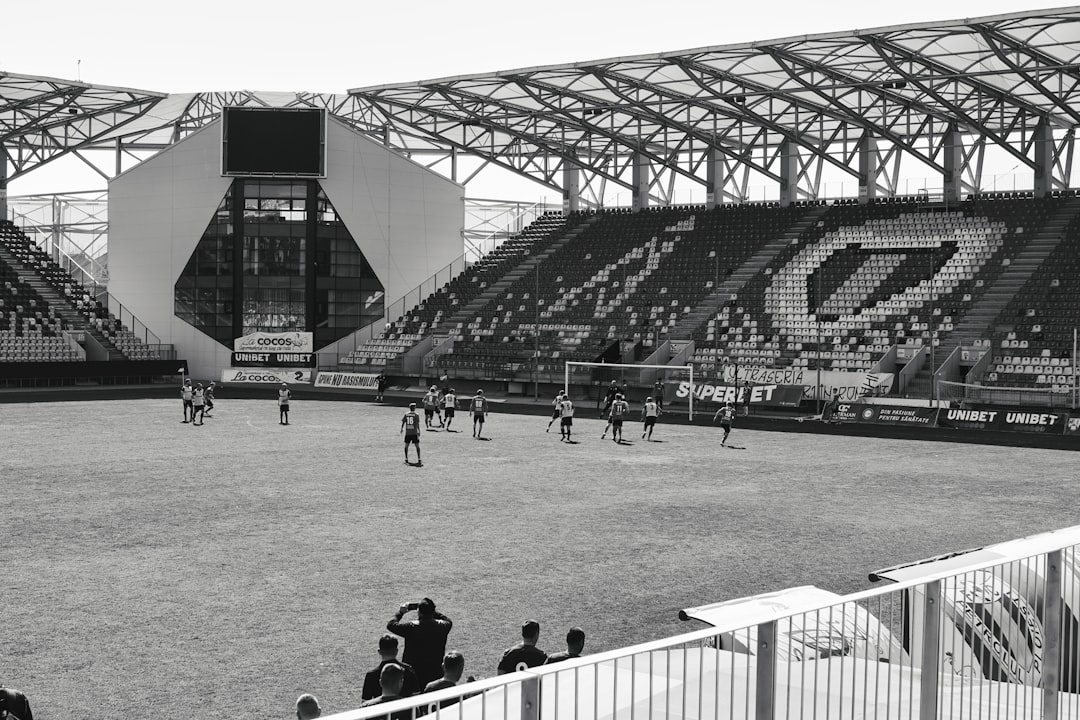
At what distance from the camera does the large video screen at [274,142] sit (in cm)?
6088

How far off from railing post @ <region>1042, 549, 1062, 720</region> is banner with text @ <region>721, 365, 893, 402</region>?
38271 mm

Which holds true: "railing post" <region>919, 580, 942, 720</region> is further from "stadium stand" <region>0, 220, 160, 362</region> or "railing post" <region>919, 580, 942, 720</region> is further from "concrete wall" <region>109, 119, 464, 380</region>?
"concrete wall" <region>109, 119, 464, 380</region>

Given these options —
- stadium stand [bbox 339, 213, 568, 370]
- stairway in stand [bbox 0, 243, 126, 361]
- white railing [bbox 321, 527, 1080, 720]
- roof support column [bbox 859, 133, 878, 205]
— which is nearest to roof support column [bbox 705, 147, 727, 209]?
roof support column [bbox 859, 133, 878, 205]

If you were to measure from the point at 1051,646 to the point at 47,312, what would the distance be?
61794mm

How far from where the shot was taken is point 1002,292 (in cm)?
5000

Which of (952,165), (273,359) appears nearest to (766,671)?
(952,165)

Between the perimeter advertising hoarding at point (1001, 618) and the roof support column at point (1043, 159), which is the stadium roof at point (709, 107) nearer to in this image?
the roof support column at point (1043, 159)

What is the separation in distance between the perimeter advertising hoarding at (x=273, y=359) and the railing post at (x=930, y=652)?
186 ft

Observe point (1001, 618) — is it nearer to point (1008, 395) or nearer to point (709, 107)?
point (1008, 395)

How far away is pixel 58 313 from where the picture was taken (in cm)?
6097

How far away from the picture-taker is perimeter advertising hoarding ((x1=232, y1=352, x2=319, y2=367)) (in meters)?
60.7

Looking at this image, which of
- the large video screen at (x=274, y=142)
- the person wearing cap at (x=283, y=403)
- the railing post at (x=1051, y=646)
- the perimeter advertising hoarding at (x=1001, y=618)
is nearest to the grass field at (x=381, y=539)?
the person wearing cap at (x=283, y=403)

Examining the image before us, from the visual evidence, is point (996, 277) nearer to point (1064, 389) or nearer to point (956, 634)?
point (1064, 389)

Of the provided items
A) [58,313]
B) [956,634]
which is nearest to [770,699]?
[956,634]
